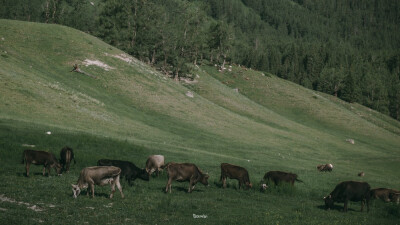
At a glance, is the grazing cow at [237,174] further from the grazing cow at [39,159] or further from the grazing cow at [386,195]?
the grazing cow at [39,159]

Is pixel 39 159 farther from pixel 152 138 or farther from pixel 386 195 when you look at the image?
pixel 152 138

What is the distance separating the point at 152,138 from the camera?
42875 mm

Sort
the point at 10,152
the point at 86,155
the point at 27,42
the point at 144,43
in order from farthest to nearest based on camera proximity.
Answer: the point at 144,43 → the point at 27,42 → the point at 86,155 → the point at 10,152

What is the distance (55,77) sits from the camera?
58000 millimetres

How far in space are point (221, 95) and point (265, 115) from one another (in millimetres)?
13552

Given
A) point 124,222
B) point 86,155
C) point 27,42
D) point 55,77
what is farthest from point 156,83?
point 124,222

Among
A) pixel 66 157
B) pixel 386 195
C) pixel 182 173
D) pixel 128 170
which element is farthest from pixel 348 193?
pixel 66 157

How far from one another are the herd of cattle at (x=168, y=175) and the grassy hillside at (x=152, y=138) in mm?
711

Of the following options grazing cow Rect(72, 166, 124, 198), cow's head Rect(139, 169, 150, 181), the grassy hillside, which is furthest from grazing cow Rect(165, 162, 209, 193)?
grazing cow Rect(72, 166, 124, 198)

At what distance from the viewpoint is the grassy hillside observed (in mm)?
15266

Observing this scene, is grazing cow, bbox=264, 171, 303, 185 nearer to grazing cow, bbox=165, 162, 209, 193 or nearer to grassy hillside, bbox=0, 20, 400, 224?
grassy hillside, bbox=0, 20, 400, 224

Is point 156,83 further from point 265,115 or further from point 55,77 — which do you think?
point 265,115

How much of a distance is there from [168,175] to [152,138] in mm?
24328

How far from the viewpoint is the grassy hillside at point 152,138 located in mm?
15266
